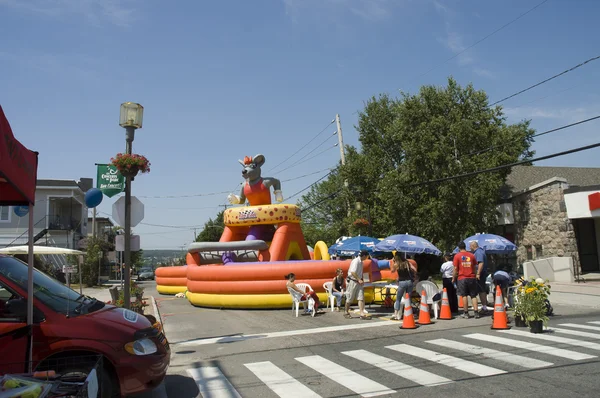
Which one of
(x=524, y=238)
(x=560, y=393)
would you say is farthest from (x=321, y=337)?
(x=524, y=238)

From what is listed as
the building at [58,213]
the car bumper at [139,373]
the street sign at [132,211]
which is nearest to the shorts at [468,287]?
the street sign at [132,211]

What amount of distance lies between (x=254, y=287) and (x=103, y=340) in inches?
382

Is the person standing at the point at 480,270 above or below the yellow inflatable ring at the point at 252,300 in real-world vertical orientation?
above

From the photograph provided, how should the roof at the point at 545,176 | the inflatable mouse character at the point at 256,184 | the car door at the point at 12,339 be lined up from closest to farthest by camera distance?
the car door at the point at 12,339, the inflatable mouse character at the point at 256,184, the roof at the point at 545,176

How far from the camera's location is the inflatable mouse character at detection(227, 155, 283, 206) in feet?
70.7

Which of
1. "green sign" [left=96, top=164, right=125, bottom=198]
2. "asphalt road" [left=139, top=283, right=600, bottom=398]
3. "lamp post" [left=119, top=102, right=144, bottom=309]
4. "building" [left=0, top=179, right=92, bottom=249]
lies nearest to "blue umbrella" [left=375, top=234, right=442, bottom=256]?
"asphalt road" [left=139, top=283, right=600, bottom=398]

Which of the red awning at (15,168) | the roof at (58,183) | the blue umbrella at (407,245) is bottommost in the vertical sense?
the blue umbrella at (407,245)

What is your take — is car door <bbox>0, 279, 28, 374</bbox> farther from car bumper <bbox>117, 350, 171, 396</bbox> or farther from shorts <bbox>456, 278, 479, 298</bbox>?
shorts <bbox>456, 278, 479, 298</bbox>

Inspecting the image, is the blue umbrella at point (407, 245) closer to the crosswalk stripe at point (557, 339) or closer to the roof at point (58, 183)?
the crosswalk stripe at point (557, 339)

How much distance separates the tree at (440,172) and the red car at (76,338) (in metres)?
19.4

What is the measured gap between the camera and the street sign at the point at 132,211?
1058 centimetres

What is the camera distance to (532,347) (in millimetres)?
8508

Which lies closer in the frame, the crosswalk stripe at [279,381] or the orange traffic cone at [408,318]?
the crosswalk stripe at [279,381]

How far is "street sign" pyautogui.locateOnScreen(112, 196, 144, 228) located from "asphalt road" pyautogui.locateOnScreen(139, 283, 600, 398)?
2732mm
